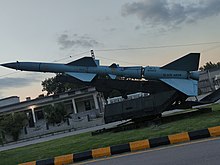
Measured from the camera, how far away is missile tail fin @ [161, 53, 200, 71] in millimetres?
15055

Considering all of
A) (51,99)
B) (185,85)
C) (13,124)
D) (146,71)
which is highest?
(51,99)

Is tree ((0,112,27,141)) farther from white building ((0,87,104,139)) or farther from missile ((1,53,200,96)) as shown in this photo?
missile ((1,53,200,96))

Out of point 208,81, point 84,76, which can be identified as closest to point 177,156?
point 84,76

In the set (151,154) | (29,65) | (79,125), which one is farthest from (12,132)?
(151,154)

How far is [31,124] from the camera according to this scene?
42312 mm

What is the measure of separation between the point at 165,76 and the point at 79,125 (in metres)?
18.7

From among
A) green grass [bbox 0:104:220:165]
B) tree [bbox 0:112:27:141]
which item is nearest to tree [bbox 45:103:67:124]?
tree [bbox 0:112:27:141]

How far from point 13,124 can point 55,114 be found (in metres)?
4.68

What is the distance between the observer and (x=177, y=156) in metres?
7.04

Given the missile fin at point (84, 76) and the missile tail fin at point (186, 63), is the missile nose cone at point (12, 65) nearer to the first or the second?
the missile fin at point (84, 76)

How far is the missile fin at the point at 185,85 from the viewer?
14938 millimetres

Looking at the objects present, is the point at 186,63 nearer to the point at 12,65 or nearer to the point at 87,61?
the point at 87,61

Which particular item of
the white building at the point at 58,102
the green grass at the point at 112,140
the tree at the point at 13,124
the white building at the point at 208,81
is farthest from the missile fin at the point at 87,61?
the white building at the point at 208,81

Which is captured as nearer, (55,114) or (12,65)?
(12,65)
